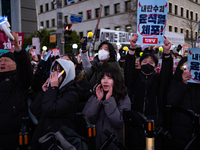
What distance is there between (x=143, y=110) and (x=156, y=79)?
1.71 ft

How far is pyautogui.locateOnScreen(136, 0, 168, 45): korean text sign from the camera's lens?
9.74 ft

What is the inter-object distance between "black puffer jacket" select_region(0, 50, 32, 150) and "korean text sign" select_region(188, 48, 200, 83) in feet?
7.31

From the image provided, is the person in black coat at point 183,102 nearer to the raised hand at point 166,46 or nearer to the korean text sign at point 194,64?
the korean text sign at point 194,64

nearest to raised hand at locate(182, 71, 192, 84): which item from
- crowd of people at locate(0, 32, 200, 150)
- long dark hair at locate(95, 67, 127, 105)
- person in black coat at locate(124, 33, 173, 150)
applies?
crowd of people at locate(0, 32, 200, 150)

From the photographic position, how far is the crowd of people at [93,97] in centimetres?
236

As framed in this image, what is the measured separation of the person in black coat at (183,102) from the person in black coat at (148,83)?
172 millimetres

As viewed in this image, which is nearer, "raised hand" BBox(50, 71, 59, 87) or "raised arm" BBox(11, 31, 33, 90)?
"raised hand" BBox(50, 71, 59, 87)

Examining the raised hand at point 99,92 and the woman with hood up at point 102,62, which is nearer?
the raised hand at point 99,92

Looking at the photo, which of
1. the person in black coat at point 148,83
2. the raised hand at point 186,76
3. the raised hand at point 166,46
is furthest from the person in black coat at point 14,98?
the raised hand at point 186,76

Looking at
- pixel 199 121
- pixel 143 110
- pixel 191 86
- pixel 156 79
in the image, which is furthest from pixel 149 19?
pixel 199 121

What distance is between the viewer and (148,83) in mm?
3072

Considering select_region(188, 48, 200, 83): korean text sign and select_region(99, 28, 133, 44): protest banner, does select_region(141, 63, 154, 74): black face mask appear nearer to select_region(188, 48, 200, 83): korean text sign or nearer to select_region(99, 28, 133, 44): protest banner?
select_region(188, 48, 200, 83): korean text sign

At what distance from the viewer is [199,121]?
254 centimetres

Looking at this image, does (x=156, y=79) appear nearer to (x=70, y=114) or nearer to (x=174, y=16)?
(x=70, y=114)
